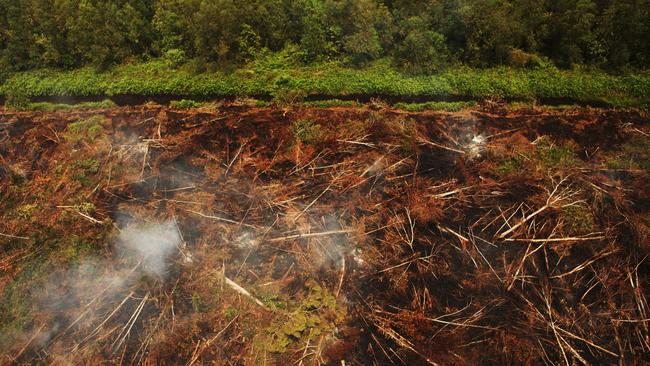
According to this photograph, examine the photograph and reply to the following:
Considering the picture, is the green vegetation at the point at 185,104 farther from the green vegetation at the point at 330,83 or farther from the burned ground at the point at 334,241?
the burned ground at the point at 334,241

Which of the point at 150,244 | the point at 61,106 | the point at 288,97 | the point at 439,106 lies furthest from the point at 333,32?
the point at 61,106

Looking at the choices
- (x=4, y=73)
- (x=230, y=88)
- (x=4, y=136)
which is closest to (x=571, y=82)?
(x=230, y=88)

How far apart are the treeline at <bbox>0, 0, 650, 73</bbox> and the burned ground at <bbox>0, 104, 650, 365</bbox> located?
10.5ft

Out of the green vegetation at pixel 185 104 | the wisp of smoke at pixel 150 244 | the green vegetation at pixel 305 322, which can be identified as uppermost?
the green vegetation at pixel 185 104

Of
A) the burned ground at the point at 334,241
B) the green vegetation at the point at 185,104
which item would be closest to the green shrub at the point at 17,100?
the burned ground at the point at 334,241

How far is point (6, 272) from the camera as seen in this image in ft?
37.0

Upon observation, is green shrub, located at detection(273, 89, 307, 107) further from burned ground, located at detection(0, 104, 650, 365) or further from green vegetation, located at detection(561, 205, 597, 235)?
green vegetation, located at detection(561, 205, 597, 235)

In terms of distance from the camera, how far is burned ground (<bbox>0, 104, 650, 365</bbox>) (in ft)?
31.6

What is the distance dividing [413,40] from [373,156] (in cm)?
581

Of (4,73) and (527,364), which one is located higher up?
(4,73)

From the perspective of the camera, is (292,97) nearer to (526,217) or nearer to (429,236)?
(429,236)

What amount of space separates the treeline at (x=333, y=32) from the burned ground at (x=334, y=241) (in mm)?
3189

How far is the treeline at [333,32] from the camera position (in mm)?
16203

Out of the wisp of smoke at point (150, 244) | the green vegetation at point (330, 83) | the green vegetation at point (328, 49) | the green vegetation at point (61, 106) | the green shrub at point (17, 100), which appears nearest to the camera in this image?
the wisp of smoke at point (150, 244)
